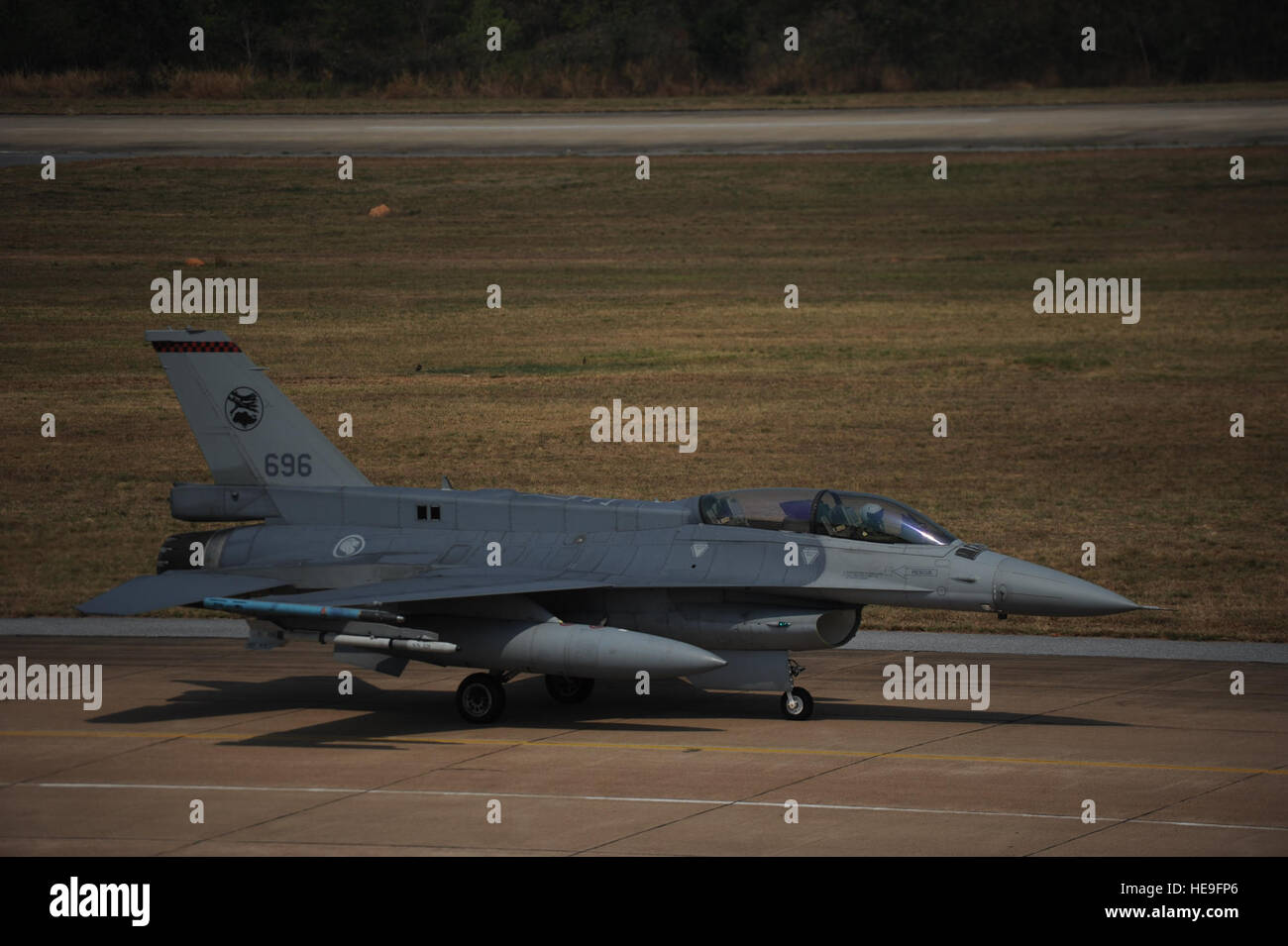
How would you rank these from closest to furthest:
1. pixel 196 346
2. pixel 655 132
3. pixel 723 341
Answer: pixel 196 346
pixel 723 341
pixel 655 132

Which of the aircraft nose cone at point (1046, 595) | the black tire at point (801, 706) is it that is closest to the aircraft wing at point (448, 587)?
the black tire at point (801, 706)

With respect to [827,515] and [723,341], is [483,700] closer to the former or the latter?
[827,515]

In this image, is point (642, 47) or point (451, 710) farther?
point (642, 47)

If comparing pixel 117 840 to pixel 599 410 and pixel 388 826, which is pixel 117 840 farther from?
pixel 599 410

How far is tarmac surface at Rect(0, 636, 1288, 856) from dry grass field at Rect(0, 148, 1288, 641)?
15.9 ft

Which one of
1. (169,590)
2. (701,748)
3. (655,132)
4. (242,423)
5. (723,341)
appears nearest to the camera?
(701,748)

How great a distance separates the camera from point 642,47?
74875 millimetres

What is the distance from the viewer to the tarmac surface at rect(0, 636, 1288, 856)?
1533 centimetres

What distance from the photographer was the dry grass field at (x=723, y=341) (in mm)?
32000

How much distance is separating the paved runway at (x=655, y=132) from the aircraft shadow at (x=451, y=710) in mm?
42316

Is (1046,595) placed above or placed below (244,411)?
below

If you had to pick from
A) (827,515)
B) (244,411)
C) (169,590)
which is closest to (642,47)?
(244,411)

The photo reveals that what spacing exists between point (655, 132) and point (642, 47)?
36.0 feet

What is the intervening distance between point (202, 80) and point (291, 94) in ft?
12.5
